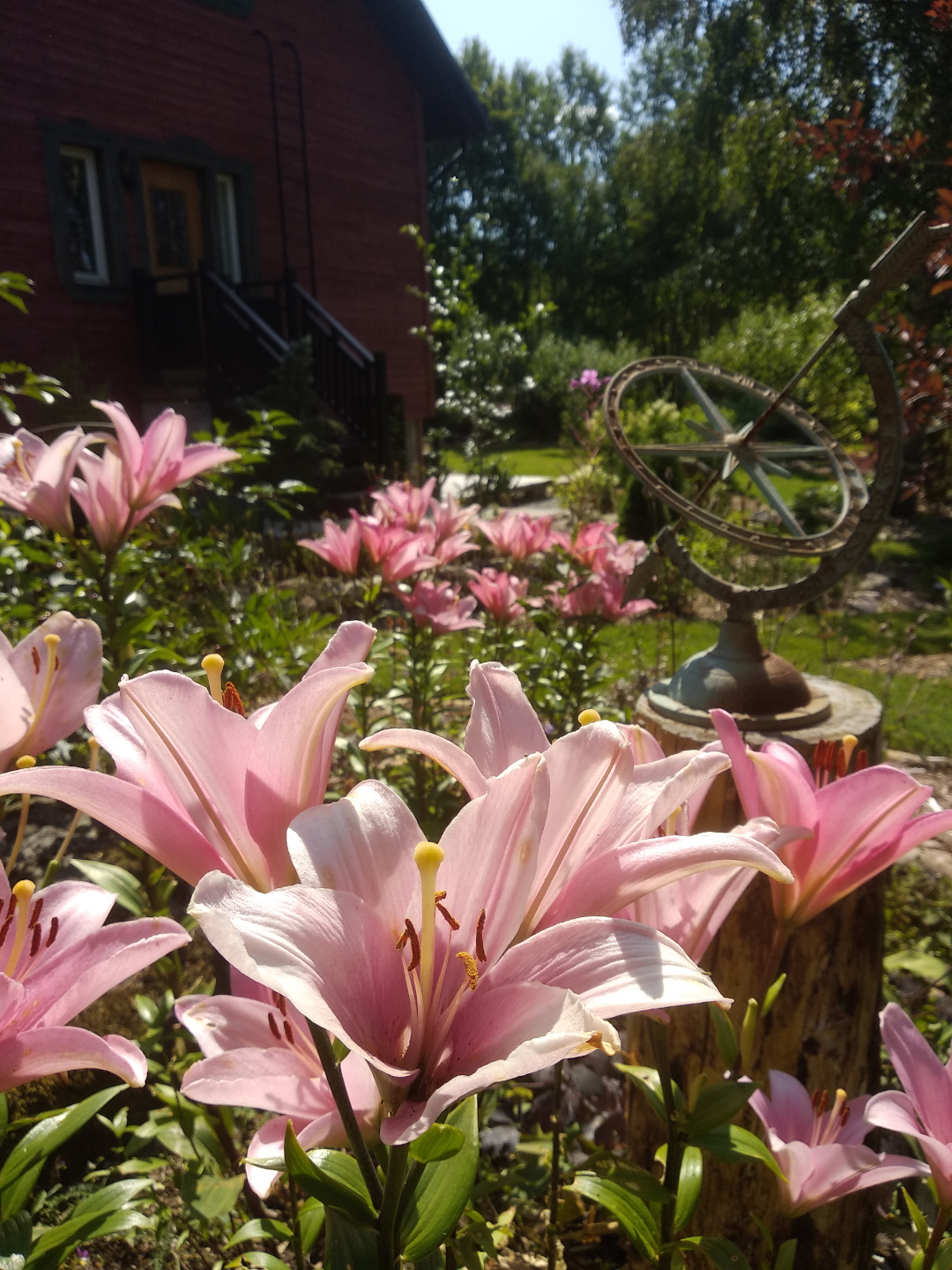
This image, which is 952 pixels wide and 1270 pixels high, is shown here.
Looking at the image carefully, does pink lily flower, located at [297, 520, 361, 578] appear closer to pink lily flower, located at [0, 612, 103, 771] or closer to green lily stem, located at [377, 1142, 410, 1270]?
pink lily flower, located at [0, 612, 103, 771]

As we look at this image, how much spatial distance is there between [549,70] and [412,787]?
45.1 m

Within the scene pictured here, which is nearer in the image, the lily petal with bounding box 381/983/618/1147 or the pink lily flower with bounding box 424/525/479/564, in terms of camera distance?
→ the lily petal with bounding box 381/983/618/1147

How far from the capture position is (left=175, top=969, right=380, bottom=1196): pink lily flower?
63 cm

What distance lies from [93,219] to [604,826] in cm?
925

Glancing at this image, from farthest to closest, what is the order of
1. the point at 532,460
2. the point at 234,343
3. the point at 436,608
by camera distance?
the point at 532,460, the point at 234,343, the point at 436,608

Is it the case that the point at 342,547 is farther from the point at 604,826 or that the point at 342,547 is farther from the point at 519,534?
the point at 604,826

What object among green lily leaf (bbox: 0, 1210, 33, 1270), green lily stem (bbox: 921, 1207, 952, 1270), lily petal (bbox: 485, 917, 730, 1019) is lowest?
green lily stem (bbox: 921, 1207, 952, 1270)

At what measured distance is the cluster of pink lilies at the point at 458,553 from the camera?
225 centimetres

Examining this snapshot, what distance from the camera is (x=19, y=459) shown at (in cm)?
165

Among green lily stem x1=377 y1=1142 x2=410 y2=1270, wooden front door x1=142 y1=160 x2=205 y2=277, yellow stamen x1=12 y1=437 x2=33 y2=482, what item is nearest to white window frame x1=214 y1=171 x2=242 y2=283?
wooden front door x1=142 y1=160 x2=205 y2=277

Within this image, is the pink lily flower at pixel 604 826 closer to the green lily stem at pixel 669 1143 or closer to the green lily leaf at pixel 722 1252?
the green lily stem at pixel 669 1143

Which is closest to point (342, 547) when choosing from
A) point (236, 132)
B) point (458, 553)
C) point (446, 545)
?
point (446, 545)

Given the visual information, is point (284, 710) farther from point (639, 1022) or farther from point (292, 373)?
point (292, 373)

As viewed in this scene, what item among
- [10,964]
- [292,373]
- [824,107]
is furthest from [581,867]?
[824,107]
